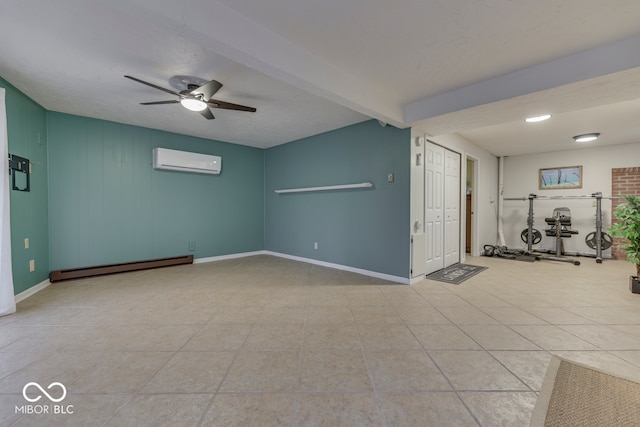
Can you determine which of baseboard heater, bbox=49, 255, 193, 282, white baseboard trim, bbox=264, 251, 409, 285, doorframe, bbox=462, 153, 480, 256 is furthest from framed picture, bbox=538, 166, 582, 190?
baseboard heater, bbox=49, 255, 193, 282

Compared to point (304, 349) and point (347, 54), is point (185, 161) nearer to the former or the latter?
point (347, 54)

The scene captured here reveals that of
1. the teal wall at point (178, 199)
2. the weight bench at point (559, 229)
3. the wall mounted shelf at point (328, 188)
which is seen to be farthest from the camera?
the weight bench at point (559, 229)

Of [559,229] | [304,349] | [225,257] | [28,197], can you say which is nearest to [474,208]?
[559,229]

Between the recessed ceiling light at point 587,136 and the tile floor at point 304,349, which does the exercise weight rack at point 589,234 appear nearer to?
the recessed ceiling light at point 587,136

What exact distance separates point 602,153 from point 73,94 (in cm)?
901

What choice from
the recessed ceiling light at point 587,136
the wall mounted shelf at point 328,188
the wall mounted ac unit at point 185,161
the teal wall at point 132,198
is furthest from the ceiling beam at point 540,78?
the teal wall at point 132,198

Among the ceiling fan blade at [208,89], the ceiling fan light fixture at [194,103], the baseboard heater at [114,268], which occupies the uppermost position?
the ceiling fan blade at [208,89]

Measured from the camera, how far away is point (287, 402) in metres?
1.37

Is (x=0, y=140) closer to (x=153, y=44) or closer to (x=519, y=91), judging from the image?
(x=153, y=44)

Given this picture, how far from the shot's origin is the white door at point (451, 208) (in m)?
4.38

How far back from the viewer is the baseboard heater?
11.5 ft

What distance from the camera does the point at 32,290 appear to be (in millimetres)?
3053

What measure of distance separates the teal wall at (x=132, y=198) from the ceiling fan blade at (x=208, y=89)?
7.65 ft

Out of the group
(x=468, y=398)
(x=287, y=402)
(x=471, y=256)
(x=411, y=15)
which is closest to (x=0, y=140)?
(x=287, y=402)
